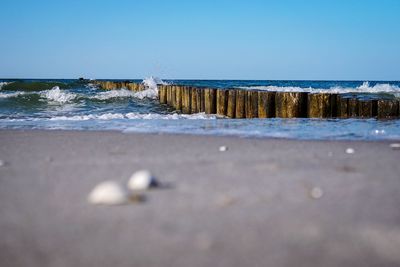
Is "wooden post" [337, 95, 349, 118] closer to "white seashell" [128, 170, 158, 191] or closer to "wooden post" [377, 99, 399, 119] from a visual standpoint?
"wooden post" [377, 99, 399, 119]

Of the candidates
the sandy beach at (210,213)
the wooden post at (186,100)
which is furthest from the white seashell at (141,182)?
the wooden post at (186,100)

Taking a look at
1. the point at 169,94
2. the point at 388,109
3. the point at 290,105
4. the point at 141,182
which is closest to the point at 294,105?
the point at 290,105

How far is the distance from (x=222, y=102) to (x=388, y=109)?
3166 millimetres

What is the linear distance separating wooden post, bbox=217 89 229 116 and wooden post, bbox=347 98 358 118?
245cm

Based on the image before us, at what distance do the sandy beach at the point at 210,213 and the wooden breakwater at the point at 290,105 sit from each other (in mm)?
4102

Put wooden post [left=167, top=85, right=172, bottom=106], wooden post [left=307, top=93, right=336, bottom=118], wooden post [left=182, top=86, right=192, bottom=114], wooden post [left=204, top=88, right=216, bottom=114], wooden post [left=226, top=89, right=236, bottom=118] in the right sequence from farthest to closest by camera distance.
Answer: wooden post [left=167, top=85, right=172, bottom=106], wooden post [left=182, top=86, right=192, bottom=114], wooden post [left=204, top=88, right=216, bottom=114], wooden post [left=226, top=89, right=236, bottom=118], wooden post [left=307, top=93, right=336, bottom=118]

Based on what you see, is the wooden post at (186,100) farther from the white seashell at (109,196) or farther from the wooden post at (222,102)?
the white seashell at (109,196)

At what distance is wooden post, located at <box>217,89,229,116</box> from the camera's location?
25.2 feet

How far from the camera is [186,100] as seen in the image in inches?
378

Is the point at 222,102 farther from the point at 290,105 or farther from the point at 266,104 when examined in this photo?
the point at 290,105

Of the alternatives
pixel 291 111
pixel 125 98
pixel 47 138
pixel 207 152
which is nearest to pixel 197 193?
pixel 207 152

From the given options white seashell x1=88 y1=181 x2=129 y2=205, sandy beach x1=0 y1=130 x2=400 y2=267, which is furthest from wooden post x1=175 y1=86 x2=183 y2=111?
white seashell x1=88 y1=181 x2=129 y2=205

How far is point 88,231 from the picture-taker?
3.24ft

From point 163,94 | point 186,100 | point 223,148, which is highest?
point 163,94
